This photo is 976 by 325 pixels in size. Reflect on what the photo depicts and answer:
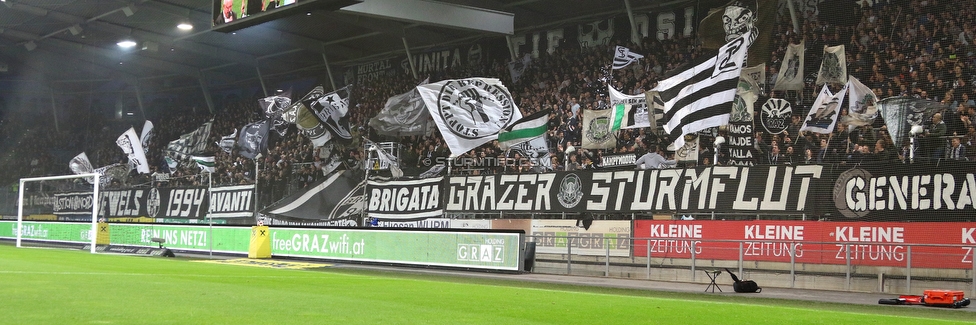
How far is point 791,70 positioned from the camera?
935 inches

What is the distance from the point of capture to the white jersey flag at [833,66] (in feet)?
74.0

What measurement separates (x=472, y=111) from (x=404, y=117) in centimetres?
445

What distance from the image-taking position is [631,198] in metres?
23.9

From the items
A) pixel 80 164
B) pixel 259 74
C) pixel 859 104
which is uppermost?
pixel 259 74

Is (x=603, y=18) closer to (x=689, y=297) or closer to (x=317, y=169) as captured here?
(x=317, y=169)

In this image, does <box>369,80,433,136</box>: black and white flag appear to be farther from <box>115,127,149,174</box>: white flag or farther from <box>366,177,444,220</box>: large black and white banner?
<box>115,127,149,174</box>: white flag

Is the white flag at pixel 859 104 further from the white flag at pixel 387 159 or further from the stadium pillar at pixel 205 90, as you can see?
the stadium pillar at pixel 205 90

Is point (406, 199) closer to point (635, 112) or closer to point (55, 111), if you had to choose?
point (635, 112)

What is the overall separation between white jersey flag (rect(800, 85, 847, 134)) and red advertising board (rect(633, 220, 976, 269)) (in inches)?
95.9

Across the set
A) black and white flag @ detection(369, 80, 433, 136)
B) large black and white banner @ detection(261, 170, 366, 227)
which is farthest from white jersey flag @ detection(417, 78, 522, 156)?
large black and white banner @ detection(261, 170, 366, 227)

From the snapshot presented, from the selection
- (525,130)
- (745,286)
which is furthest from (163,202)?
(745,286)

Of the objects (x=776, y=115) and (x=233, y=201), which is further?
(x=233, y=201)

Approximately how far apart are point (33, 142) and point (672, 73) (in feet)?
135

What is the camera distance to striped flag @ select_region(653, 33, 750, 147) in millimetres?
22000
